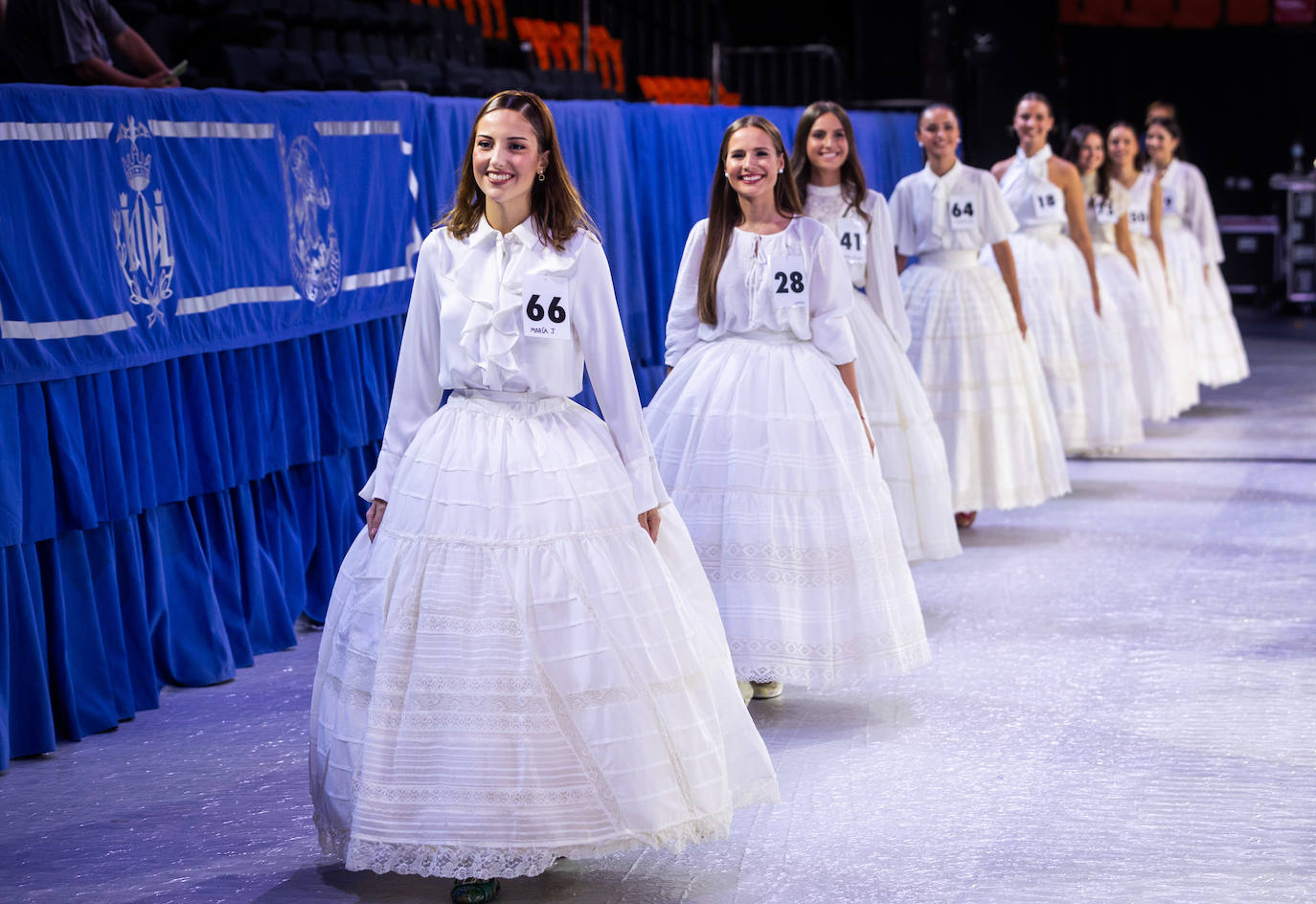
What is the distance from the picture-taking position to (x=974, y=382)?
23.8ft

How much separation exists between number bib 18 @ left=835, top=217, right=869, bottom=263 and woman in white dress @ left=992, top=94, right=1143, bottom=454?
2994mm

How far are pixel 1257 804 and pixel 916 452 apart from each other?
2243 mm

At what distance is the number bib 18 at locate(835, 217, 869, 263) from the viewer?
18.7 ft

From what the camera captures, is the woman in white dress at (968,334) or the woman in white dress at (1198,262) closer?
the woman in white dress at (968,334)

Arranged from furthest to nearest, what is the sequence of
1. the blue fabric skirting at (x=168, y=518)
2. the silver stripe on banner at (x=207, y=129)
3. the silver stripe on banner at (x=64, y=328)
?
1. the silver stripe on banner at (x=207, y=129)
2. the blue fabric skirting at (x=168, y=518)
3. the silver stripe on banner at (x=64, y=328)

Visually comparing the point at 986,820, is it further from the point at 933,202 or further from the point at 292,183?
the point at 933,202

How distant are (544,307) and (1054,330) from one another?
580 centimetres

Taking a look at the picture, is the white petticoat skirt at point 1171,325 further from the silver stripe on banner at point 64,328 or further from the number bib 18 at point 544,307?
the number bib 18 at point 544,307

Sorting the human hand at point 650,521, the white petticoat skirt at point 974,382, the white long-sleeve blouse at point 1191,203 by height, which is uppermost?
the white long-sleeve blouse at point 1191,203

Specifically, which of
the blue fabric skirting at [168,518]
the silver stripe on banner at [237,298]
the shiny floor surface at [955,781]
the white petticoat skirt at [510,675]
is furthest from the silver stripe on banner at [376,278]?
the white petticoat skirt at [510,675]

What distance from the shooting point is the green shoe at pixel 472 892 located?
3336 millimetres

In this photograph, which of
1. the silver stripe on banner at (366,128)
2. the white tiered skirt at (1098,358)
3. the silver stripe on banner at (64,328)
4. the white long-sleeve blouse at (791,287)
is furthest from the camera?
the white tiered skirt at (1098,358)

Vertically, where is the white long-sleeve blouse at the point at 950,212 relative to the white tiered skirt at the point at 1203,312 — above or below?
above

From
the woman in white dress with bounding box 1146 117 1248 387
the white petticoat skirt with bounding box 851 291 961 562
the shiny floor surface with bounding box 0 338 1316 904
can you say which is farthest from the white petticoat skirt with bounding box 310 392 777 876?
the woman in white dress with bounding box 1146 117 1248 387
